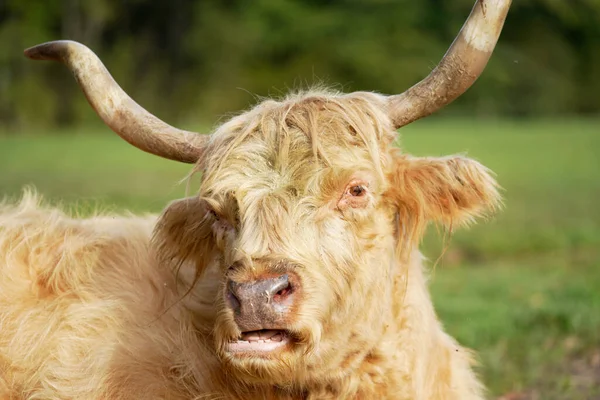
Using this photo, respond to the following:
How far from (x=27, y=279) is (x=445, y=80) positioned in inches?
90.7

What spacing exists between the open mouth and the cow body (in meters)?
0.46

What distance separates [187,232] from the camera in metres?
4.13

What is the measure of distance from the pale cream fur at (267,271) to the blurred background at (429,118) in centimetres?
84

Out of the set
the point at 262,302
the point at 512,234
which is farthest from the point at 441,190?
the point at 512,234

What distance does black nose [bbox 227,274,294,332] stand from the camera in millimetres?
3152

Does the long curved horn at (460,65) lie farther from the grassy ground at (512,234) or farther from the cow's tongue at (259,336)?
the grassy ground at (512,234)

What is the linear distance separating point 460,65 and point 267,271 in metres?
1.29

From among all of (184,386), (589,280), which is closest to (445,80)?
(184,386)

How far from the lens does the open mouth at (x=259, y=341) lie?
3262 millimetres

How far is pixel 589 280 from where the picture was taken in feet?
31.5

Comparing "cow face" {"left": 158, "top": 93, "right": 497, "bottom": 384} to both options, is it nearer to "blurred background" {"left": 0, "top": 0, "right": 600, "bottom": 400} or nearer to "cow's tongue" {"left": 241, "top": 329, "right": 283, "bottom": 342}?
"cow's tongue" {"left": 241, "top": 329, "right": 283, "bottom": 342}

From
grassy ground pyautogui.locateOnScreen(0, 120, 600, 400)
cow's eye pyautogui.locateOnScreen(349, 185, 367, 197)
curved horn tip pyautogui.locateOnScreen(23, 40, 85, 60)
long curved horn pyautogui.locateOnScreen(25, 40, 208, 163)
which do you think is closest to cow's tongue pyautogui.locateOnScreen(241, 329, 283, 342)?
cow's eye pyautogui.locateOnScreen(349, 185, 367, 197)

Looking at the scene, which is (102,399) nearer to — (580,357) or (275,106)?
(275,106)

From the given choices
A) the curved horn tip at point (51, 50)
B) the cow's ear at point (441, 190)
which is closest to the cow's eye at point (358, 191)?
the cow's ear at point (441, 190)
